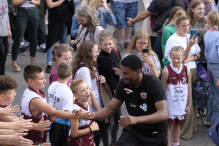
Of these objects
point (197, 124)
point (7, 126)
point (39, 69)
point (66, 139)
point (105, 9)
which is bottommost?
point (197, 124)

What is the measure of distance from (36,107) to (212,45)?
3.06m

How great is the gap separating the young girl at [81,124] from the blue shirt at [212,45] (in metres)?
2.38

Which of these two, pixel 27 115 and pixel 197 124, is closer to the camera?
pixel 27 115

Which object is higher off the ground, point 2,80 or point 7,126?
point 2,80

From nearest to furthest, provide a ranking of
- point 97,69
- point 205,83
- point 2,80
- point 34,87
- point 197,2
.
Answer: point 2,80, point 34,87, point 97,69, point 205,83, point 197,2

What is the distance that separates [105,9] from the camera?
5816 mm

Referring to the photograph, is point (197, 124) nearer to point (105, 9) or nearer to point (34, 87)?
point (105, 9)

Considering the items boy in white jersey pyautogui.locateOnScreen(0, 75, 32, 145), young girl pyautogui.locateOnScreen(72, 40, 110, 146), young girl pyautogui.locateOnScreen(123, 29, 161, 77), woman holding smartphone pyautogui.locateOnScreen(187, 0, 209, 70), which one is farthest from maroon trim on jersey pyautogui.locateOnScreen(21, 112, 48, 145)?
woman holding smartphone pyautogui.locateOnScreen(187, 0, 209, 70)

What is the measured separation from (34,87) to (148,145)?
4.78 ft

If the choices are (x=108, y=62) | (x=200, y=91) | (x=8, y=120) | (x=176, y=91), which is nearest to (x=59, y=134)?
Result: (x=8, y=120)

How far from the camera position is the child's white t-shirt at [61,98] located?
148 inches

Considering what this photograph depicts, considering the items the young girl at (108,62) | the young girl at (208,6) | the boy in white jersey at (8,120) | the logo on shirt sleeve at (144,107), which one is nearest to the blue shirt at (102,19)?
the young girl at (108,62)

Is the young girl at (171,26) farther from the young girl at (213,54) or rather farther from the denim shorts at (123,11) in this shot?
the denim shorts at (123,11)

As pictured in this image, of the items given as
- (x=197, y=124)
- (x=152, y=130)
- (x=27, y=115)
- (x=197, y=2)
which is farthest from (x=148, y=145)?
(x=197, y=2)
